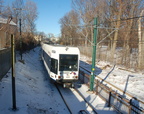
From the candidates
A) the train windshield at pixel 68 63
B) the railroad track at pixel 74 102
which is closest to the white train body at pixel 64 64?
the train windshield at pixel 68 63

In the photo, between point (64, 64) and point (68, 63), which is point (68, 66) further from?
point (64, 64)

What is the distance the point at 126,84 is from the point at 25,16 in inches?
1857

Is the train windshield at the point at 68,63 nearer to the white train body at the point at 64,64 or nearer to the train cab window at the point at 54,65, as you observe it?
the white train body at the point at 64,64

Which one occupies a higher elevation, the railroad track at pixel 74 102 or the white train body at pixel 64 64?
the white train body at pixel 64 64

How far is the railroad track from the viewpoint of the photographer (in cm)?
876

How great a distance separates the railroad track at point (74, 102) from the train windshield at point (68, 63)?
1.90 meters

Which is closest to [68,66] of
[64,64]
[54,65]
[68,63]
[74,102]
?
[68,63]

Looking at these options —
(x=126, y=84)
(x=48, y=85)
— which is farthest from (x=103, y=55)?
(x=48, y=85)

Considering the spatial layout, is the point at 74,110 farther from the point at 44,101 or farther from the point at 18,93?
the point at 18,93

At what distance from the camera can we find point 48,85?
13211 millimetres

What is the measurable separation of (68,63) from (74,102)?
311 centimetres

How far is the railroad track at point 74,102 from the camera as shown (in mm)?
8759

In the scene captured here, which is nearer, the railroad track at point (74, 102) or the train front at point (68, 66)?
the railroad track at point (74, 102)

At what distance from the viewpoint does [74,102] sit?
394 inches
